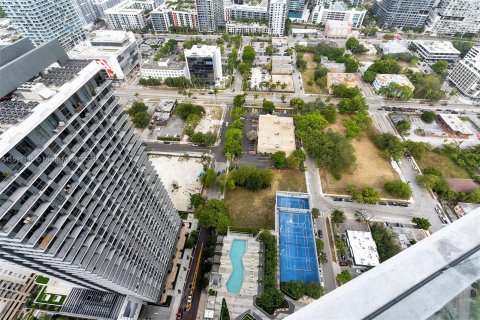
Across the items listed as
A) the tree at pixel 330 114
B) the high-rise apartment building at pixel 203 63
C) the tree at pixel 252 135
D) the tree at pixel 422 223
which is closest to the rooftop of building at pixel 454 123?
the tree at pixel 330 114

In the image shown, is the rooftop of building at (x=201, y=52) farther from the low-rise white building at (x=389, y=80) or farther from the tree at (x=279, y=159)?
the low-rise white building at (x=389, y=80)

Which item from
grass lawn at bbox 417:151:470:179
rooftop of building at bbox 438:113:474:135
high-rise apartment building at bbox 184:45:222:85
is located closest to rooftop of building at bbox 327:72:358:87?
rooftop of building at bbox 438:113:474:135

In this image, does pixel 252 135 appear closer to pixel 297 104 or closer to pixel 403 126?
pixel 297 104

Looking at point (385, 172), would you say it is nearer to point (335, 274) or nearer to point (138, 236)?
point (335, 274)

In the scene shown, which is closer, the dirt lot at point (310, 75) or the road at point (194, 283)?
the road at point (194, 283)

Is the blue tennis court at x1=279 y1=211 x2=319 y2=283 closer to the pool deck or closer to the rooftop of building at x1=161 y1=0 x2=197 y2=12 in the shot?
the pool deck

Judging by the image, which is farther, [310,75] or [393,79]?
[310,75]

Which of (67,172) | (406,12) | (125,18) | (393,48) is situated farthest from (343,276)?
(125,18)
